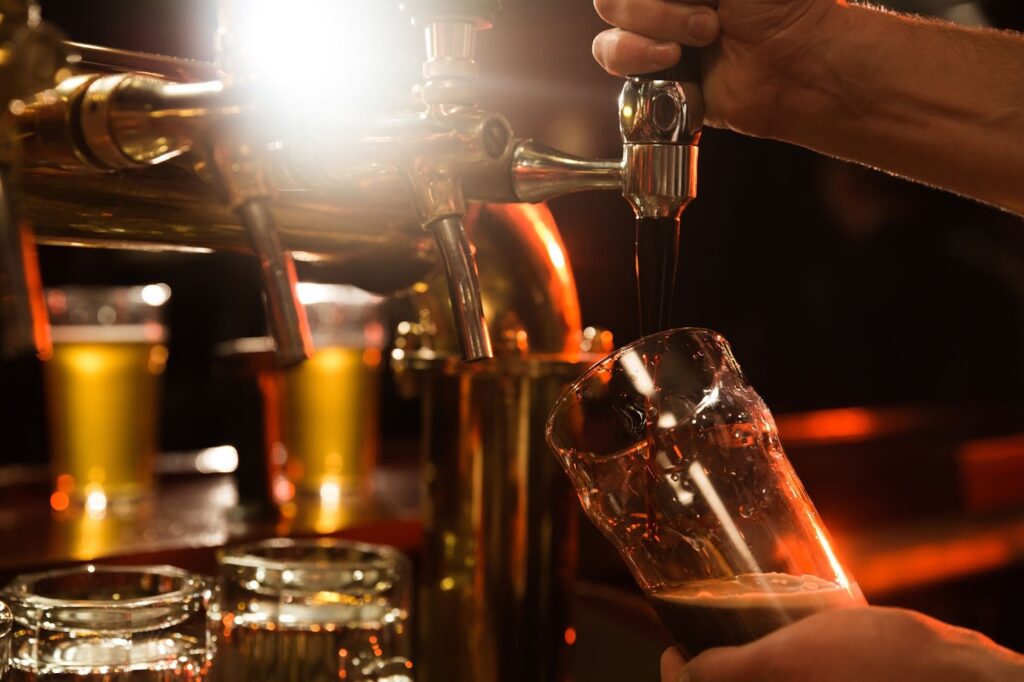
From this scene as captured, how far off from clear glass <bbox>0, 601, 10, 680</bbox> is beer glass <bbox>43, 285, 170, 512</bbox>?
2.29 feet

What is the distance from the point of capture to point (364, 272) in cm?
91

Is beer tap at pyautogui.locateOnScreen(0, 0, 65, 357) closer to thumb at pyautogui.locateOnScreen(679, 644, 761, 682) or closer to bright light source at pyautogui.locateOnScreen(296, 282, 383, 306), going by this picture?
thumb at pyautogui.locateOnScreen(679, 644, 761, 682)

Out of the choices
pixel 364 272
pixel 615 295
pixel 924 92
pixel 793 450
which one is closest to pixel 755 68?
pixel 924 92

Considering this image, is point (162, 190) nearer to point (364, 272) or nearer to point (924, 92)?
point (364, 272)

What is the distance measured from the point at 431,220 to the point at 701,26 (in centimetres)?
23

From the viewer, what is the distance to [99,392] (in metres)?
1.33

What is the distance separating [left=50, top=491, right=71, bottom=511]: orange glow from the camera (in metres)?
1.31

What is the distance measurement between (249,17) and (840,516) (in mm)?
1633

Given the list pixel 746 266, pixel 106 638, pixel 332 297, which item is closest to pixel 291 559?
pixel 106 638

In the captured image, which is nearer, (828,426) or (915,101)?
(915,101)

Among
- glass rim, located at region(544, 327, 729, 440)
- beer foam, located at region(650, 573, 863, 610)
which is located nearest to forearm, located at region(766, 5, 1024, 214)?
glass rim, located at region(544, 327, 729, 440)

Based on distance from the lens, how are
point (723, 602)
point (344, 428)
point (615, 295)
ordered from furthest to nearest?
point (615, 295)
point (344, 428)
point (723, 602)

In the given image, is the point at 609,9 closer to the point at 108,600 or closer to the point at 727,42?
the point at 727,42

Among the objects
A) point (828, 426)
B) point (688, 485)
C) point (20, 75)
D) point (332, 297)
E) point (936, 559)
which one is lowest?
point (936, 559)
